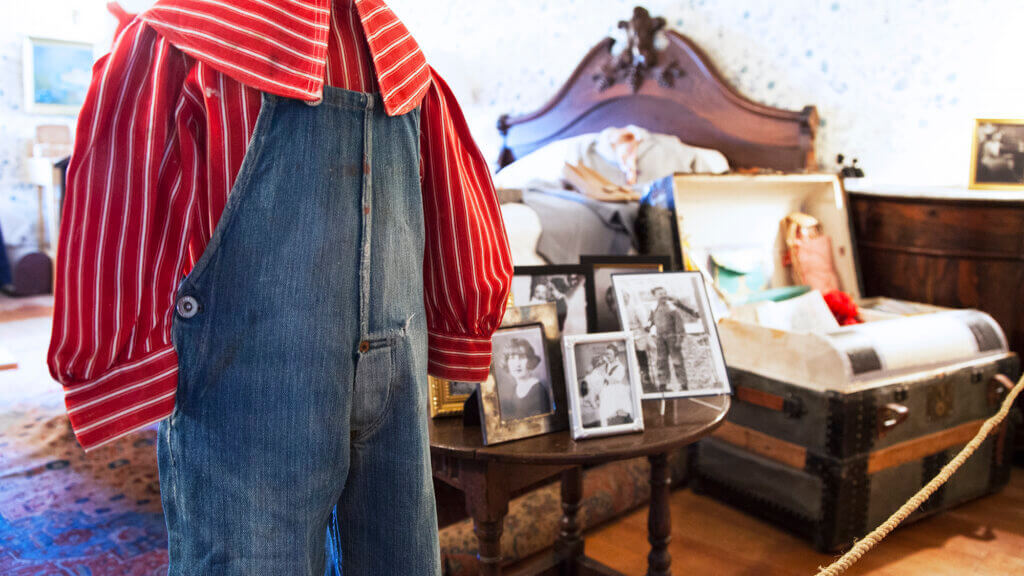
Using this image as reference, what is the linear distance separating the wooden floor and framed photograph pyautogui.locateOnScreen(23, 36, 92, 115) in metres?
5.40

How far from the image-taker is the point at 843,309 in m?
2.32

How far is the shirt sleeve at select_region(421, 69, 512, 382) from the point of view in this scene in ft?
3.16

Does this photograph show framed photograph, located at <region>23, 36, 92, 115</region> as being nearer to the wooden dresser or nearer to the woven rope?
the wooden dresser

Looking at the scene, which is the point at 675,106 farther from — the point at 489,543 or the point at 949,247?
the point at 489,543

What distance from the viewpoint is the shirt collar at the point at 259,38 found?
73 cm

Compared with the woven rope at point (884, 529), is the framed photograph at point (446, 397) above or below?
above

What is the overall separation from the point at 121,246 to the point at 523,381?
674 millimetres

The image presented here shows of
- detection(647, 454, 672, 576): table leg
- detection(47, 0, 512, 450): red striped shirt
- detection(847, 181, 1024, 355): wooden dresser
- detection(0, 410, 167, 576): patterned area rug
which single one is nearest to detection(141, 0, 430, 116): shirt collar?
detection(47, 0, 512, 450): red striped shirt

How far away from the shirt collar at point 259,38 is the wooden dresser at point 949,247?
7.90 feet

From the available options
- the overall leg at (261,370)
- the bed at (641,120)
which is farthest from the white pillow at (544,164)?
the overall leg at (261,370)

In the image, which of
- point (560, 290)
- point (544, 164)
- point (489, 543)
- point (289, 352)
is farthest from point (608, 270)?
point (544, 164)

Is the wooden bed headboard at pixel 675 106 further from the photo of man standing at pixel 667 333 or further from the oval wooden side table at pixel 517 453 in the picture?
the oval wooden side table at pixel 517 453

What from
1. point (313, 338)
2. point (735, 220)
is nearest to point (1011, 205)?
point (735, 220)

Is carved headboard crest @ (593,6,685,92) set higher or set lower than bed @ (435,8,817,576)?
higher
